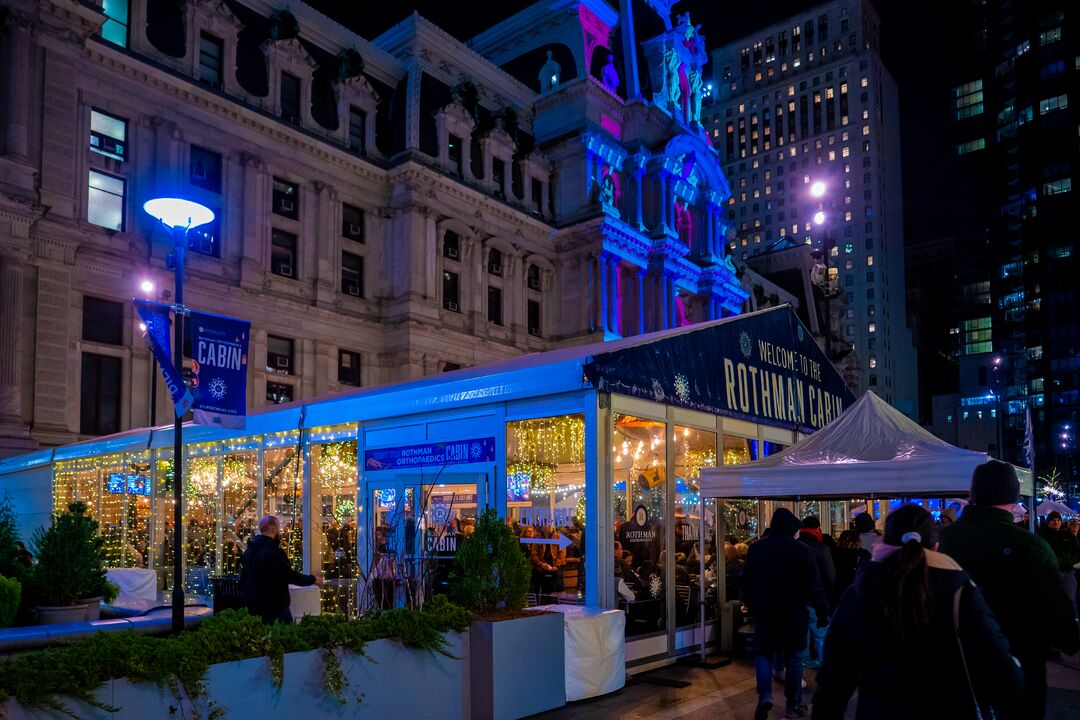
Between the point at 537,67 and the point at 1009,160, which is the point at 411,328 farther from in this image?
the point at 1009,160

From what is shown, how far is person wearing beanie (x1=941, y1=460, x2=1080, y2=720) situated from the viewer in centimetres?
467

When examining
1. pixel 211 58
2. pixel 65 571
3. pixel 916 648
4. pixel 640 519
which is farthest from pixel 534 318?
pixel 916 648

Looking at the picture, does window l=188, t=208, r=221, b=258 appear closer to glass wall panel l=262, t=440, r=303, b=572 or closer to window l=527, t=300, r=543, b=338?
window l=527, t=300, r=543, b=338

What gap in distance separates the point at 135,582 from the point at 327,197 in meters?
23.2

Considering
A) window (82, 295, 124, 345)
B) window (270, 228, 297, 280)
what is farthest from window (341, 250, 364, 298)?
window (82, 295, 124, 345)

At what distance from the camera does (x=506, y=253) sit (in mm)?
43656

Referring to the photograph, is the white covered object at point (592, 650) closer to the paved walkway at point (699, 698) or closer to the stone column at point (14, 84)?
the paved walkway at point (699, 698)

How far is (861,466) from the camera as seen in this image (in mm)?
10180

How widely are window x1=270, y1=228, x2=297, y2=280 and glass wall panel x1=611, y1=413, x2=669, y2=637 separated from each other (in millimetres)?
25377

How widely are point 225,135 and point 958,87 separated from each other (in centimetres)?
13028

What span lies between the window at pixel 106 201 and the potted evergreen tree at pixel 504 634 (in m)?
26.0

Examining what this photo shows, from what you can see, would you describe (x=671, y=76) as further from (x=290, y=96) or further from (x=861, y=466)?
(x=861, y=466)

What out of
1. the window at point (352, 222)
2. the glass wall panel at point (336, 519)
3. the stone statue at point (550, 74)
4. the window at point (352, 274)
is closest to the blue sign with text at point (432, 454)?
the glass wall panel at point (336, 519)

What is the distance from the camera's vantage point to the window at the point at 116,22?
30188mm
